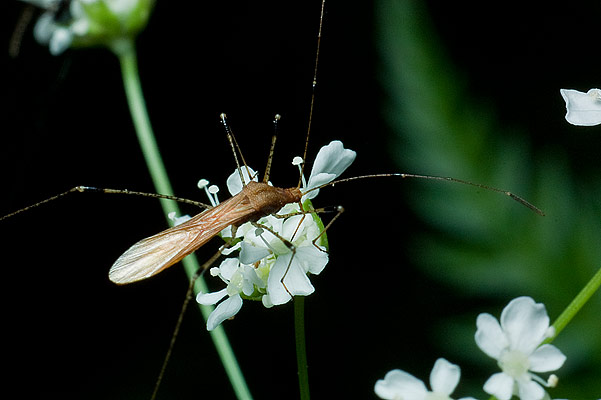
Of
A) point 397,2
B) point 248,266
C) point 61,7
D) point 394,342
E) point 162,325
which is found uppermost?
point 61,7

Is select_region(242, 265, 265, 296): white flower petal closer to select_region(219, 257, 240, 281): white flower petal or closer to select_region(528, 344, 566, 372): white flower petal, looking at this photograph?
select_region(219, 257, 240, 281): white flower petal

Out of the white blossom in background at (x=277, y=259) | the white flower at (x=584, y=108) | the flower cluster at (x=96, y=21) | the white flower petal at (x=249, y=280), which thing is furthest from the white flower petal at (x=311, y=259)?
the flower cluster at (x=96, y=21)

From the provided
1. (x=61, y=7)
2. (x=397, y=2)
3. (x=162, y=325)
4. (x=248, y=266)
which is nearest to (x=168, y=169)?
(x=162, y=325)

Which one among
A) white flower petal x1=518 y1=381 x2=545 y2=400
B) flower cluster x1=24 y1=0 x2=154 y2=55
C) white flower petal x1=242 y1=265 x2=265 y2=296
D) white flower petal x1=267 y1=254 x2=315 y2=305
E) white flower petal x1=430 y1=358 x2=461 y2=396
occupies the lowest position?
white flower petal x1=518 y1=381 x2=545 y2=400

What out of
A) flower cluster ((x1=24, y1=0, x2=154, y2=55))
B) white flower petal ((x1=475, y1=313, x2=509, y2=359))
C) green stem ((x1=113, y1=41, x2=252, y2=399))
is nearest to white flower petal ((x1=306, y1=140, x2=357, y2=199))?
green stem ((x1=113, y1=41, x2=252, y2=399))

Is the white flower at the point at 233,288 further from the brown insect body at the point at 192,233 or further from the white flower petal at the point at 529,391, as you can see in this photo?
the white flower petal at the point at 529,391

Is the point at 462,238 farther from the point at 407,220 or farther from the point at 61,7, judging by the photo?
the point at 61,7
